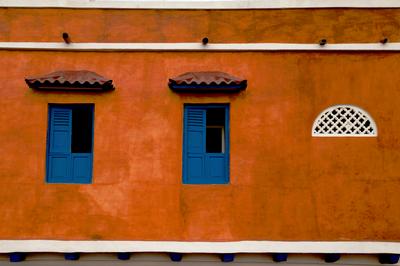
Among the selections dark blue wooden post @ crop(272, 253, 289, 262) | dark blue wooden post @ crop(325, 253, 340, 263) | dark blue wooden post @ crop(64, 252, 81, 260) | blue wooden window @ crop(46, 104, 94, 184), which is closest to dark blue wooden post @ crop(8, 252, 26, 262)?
dark blue wooden post @ crop(64, 252, 81, 260)

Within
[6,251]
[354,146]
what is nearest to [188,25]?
[354,146]

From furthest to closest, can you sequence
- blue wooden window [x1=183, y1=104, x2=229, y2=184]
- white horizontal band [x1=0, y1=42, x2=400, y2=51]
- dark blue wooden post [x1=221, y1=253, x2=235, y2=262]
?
white horizontal band [x1=0, y1=42, x2=400, y2=51]
blue wooden window [x1=183, y1=104, x2=229, y2=184]
dark blue wooden post [x1=221, y1=253, x2=235, y2=262]

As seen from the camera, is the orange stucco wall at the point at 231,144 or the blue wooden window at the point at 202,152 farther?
the blue wooden window at the point at 202,152

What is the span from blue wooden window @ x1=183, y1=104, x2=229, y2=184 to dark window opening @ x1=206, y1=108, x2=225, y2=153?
0.09ft

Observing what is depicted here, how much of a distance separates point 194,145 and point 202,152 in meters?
0.18

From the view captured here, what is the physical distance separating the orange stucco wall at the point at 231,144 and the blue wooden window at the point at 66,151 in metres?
0.14

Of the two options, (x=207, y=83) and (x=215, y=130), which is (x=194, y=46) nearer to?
(x=207, y=83)

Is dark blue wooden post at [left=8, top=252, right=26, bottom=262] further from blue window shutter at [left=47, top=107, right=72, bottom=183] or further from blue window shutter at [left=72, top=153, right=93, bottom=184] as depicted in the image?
blue window shutter at [left=72, top=153, right=93, bottom=184]

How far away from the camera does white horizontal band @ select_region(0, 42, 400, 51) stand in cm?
987

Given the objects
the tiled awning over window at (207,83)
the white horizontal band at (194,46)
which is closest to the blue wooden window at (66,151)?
the white horizontal band at (194,46)

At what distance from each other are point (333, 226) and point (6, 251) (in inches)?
210

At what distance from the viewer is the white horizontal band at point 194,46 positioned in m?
9.87

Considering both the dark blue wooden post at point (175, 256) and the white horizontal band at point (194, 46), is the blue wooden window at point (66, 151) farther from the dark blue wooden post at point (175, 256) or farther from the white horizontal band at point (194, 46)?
the dark blue wooden post at point (175, 256)

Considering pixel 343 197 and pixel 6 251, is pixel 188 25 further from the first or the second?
pixel 6 251
